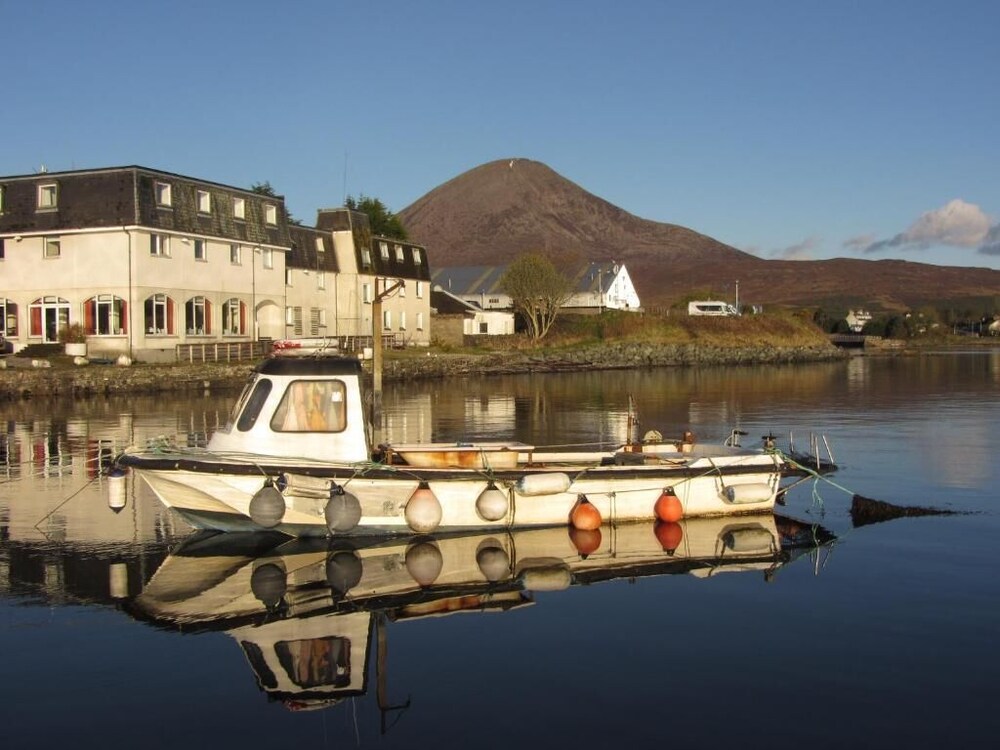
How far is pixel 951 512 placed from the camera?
18.6 metres

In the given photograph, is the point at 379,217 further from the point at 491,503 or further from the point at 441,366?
the point at 491,503

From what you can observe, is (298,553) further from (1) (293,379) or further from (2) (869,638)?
(2) (869,638)

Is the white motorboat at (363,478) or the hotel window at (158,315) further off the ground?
the hotel window at (158,315)

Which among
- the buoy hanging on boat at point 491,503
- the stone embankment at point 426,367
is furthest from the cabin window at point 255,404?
the stone embankment at point 426,367

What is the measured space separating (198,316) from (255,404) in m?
37.6

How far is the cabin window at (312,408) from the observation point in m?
16.5

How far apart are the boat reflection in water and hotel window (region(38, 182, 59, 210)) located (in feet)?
127

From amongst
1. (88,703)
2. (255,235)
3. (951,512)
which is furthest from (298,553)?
(255,235)

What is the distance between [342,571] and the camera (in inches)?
574

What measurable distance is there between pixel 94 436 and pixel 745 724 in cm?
2457

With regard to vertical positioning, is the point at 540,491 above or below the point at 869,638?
above

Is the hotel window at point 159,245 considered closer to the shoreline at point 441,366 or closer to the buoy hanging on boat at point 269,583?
the shoreline at point 441,366

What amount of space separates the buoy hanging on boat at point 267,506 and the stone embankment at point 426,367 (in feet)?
103

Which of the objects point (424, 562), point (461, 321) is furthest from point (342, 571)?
point (461, 321)
